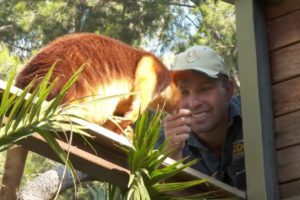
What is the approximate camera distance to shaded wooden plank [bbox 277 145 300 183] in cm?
379

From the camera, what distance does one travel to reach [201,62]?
4.45 meters

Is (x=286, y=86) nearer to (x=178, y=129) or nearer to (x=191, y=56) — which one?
(x=178, y=129)

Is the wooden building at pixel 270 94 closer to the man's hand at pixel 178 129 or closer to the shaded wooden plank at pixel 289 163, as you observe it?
the shaded wooden plank at pixel 289 163

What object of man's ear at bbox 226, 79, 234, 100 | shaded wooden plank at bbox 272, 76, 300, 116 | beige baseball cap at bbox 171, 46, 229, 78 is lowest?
shaded wooden plank at bbox 272, 76, 300, 116

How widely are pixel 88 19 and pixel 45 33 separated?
2.41 ft

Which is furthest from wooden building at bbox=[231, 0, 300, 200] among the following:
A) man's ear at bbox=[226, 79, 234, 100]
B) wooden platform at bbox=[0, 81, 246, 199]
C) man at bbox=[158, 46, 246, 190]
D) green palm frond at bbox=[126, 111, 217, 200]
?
man's ear at bbox=[226, 79, 234, 100]

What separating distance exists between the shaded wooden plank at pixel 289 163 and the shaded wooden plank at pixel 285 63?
385 millimetres

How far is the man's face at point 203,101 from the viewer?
4.46m

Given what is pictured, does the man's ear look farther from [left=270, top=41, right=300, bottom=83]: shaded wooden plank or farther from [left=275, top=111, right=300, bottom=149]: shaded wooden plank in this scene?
[left=275, top=111, right=300, bottom=149]: shaded wooden plank

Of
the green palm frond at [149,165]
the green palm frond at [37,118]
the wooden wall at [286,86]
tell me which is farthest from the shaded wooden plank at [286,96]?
the green palm frond at [37,118]

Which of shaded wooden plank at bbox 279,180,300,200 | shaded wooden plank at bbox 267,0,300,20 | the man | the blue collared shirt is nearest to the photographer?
shaded wooden plank at bbox 279,180,300,200

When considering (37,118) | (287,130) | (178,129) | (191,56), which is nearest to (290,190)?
(287,130)

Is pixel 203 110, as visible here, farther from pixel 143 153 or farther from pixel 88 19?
pixel 88 19

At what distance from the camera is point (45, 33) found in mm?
12070
